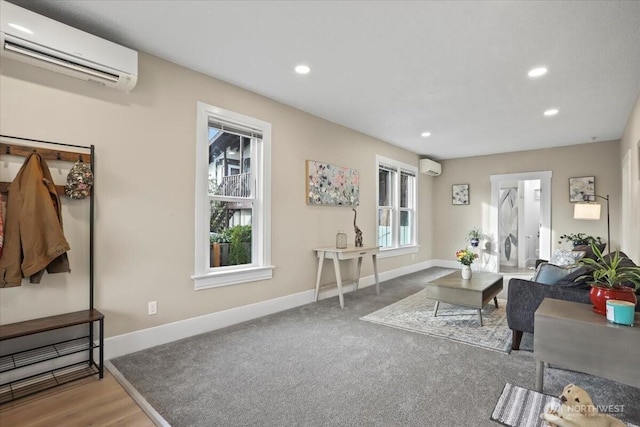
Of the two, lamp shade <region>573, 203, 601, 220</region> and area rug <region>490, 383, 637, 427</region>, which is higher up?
lamp shade <region>573, 203, 601, 220</region>

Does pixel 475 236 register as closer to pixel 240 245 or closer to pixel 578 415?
pixel 240 245

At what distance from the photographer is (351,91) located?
366 centimetres

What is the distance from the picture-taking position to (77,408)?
1938mm

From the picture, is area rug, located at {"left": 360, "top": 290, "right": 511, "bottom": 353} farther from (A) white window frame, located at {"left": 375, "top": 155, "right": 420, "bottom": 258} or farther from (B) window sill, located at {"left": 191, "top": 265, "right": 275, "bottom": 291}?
(A) white window frame, located at {"left": 375, "top": 155, "right": 420, "bottom": 258}

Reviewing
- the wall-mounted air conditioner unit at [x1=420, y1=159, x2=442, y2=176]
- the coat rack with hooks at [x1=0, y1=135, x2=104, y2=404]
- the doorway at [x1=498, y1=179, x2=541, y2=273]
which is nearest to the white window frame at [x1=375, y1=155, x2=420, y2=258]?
the wall-mounted air conditioner unit at [x1=420, y1=159, x2=442, y2=176]

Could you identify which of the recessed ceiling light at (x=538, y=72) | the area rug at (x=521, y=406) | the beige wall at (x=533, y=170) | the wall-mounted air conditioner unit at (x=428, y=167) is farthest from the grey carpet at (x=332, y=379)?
the wall-mounted air conditioner unit at (x=428, y=167)

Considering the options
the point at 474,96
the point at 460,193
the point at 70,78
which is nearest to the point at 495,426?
the point at 474,96

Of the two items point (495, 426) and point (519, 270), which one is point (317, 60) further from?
point (519, 270)

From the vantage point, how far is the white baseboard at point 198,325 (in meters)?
2.64

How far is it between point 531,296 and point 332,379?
176cm

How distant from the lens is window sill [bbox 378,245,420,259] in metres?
5.83

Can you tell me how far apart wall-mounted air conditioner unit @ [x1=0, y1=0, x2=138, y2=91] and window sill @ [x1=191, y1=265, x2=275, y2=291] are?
1.77m

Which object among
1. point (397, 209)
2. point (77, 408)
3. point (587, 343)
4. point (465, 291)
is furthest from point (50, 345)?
point (397, 209)

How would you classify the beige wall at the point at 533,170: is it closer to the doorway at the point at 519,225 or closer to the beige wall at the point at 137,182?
the doorway at the point at 519,225
